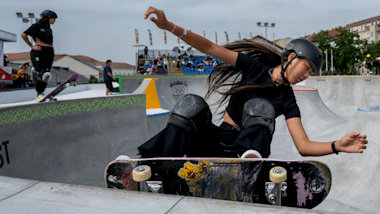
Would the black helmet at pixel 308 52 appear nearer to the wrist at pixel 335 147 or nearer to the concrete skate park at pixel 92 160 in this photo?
the wrist at pixel 335 147

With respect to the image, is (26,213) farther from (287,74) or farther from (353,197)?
(353,197)

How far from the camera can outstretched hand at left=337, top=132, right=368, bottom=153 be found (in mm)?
1936

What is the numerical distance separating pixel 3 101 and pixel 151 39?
4753 centimetres

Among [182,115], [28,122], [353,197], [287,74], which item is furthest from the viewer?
[353,197]

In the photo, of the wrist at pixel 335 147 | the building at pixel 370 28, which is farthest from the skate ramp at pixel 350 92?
the building at pixel 370 28

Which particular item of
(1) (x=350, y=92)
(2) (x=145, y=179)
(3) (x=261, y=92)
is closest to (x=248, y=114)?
(3) (x=261, y=92)

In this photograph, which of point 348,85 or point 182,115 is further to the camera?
point 348,85

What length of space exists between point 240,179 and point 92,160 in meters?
4.24

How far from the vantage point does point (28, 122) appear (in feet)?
13.1

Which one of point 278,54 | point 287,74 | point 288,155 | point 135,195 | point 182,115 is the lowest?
point 288,155

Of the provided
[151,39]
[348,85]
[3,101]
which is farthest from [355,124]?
[151,39]

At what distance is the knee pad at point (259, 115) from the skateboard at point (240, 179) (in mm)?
417

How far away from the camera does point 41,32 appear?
5.48 meters

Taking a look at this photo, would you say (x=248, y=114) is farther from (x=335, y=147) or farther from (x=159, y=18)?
(x=159, y=18)
